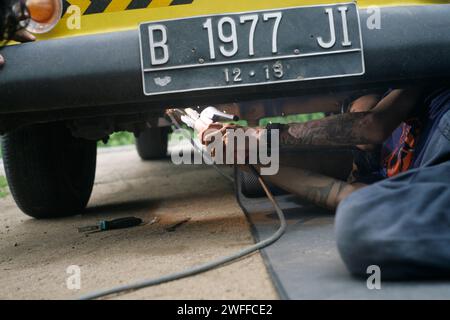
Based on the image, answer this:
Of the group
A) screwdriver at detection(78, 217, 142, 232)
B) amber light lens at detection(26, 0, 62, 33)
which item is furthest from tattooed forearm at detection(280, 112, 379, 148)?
amber light lens at detection(26, 0, 62, 33)

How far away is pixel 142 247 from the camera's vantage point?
8.53 feet

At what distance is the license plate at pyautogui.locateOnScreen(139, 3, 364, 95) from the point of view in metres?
2.31

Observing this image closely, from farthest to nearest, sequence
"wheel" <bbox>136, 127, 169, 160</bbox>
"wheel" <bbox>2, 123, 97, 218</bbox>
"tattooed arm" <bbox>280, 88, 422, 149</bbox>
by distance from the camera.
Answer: "wheel" <bbox>136, 127, 169, 160</bbox>
"wheel" <bbox>2, 123, 97, 218</bbox>
"tattooed arm" <bbox>280, 88, 422, 149</bbox>

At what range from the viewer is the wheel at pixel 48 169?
326cm

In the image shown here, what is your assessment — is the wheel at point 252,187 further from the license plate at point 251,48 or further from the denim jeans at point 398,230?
the denim jeans at point 398,230

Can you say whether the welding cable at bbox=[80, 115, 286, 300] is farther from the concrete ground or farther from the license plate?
the license plate

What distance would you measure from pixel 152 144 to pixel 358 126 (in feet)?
13.7

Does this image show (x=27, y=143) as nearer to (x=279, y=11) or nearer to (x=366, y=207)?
(x=279, y=11)

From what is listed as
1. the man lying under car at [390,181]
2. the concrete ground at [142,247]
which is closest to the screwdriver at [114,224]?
the concrete ground at [142,247]

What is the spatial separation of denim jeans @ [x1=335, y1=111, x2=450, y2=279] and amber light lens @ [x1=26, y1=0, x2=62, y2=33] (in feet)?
3.67

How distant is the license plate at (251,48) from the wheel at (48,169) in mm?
1114

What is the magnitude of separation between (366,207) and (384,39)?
681 millimetres

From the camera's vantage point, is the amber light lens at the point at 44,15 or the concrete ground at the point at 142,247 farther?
the amber light lens at the point at 44,15

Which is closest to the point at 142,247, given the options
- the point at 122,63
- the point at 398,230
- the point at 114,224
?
the point at 114,224
